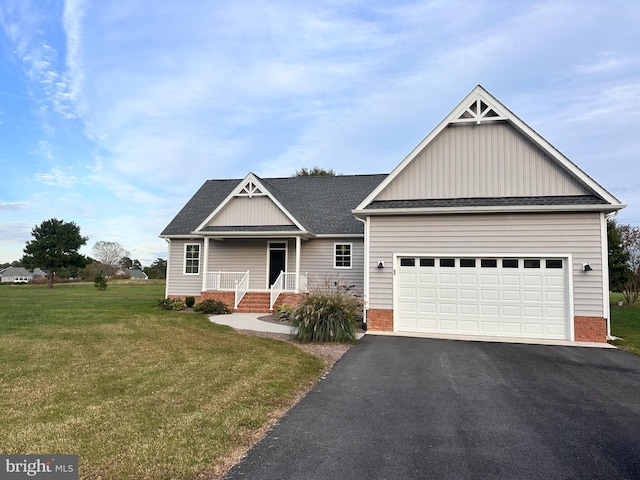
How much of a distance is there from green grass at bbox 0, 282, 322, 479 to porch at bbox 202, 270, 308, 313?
19.2ft

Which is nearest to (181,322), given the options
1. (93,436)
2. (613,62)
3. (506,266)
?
(93,436)

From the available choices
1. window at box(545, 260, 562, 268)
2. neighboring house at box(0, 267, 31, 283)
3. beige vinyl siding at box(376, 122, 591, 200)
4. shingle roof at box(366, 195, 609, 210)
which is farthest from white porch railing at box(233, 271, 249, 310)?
neighboring house at box(0, 267, 31, 283)

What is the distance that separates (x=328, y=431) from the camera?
4348 mm

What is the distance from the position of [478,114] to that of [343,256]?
27.6 ft

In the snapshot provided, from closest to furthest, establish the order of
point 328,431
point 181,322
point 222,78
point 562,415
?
1. point 328,431
2. point 562,415
3. point 181,322
4. point 222,78

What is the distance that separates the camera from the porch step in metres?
16.6

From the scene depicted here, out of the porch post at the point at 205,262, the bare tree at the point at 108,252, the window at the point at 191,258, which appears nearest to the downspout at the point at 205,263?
the porch post at the point at 205,262

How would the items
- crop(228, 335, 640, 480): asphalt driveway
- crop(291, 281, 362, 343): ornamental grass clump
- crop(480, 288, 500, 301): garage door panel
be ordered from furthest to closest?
crop(480, 288, 500, 301): garage door panel
crop(291, 281, 362, 343): ornamental grass clump
crop(228, 335, 640, 480): asphalt driveway

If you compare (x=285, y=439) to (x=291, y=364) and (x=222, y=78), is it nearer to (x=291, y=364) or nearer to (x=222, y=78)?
(x=291, y=364)

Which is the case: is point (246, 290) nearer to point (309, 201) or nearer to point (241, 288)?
point (241, 288)

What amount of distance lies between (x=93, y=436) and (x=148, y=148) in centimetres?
1737

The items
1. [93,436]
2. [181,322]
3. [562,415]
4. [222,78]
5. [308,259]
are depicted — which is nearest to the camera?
[93,436]

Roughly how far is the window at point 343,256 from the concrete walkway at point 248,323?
420cm

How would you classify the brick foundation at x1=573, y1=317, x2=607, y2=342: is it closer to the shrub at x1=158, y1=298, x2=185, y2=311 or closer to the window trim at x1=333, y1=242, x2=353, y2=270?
the window trim at x1=333, y1=242, x2=353, y2=270
